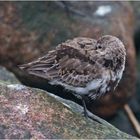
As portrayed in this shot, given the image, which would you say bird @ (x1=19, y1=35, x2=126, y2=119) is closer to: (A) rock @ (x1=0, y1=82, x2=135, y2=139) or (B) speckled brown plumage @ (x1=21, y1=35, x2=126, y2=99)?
(B) speckled brown plumage @ (x1=21, y1=35, x2=126, y2=99)

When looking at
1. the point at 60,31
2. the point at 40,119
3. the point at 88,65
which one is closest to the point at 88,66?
the point at 88,65

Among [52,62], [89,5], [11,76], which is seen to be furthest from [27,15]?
[52,62]

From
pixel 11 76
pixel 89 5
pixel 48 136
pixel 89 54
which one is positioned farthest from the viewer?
pixel 89 5

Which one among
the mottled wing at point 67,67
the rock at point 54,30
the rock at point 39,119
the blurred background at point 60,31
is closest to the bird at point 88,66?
the mottled wing at point 67,67

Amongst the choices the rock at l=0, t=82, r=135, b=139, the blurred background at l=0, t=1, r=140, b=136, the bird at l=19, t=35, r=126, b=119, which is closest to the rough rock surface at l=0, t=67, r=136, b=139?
the rock at l=0, t=82, r=135, b=139

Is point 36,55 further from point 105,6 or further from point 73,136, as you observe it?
point 73,136

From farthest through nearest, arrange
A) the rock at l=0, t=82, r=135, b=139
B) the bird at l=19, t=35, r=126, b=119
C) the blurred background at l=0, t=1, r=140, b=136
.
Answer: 1. the blurred background at l=0, t=1, r=140, b=136
2. the bird at l=19, t=35, r=126, b=119
3. the rock at l=0, t=82, r=135, b=139
